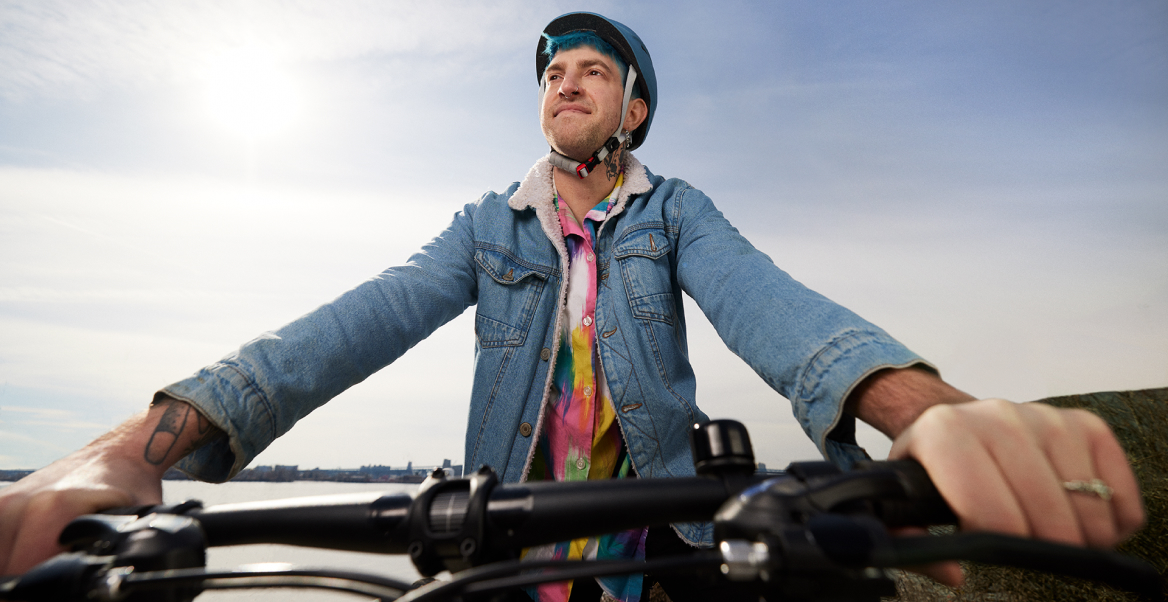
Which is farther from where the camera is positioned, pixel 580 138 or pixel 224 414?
pixel 580 138

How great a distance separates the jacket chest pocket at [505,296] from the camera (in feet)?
8.09

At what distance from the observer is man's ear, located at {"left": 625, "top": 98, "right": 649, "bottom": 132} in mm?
3215

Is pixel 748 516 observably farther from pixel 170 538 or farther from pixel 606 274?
pixel 606 274

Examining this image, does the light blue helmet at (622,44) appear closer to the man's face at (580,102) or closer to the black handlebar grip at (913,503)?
the man's face at (580,102)

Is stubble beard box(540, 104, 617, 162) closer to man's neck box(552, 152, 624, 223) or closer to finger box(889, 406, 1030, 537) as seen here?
man's neck box(552, 152, 624, 223)

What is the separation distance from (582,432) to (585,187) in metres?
1.24

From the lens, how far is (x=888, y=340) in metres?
1.06

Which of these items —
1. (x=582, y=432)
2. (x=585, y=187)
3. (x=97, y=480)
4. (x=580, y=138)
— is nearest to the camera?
(x=97, y=480)

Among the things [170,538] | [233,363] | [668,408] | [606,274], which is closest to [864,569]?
[170,538]

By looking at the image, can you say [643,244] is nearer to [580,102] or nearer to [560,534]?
[580,102]

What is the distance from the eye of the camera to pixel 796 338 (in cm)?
126

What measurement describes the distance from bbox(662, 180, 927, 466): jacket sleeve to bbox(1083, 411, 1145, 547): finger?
0.31m

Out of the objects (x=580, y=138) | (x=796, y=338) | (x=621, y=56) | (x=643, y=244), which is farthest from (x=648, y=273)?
(x=621, y=56)

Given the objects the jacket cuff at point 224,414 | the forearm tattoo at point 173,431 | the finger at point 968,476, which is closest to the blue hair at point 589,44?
the jacket cuff at point 224,414
